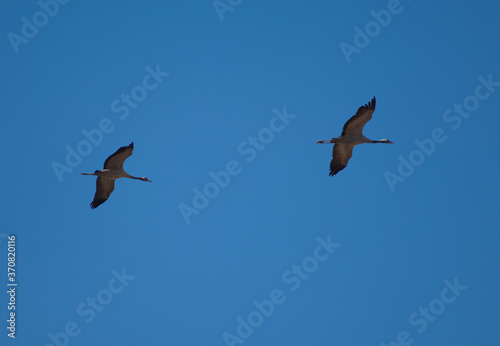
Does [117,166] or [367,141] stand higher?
[117,166]

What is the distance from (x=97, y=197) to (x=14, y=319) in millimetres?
6824

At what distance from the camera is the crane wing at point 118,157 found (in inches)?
2603

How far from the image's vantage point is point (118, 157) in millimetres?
66812

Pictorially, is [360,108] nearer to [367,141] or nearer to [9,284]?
[367,141]

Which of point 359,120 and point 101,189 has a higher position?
point 101,189

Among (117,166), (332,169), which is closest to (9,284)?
(117,166)

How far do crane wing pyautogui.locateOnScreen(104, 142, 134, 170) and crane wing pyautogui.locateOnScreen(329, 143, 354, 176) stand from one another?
9.35m

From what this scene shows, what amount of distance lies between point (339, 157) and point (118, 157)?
10209mm

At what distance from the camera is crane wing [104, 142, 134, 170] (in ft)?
217

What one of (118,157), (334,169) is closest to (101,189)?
(118,157)

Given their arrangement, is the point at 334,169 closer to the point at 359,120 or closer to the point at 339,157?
the point at 339,157

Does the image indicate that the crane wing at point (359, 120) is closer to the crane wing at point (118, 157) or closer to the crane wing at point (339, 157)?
the crane wing at point (339, 157)

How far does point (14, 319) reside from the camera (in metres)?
68.0

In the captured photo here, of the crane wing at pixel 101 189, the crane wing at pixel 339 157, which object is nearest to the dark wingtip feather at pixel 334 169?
the crane wing at pixel 339 157
